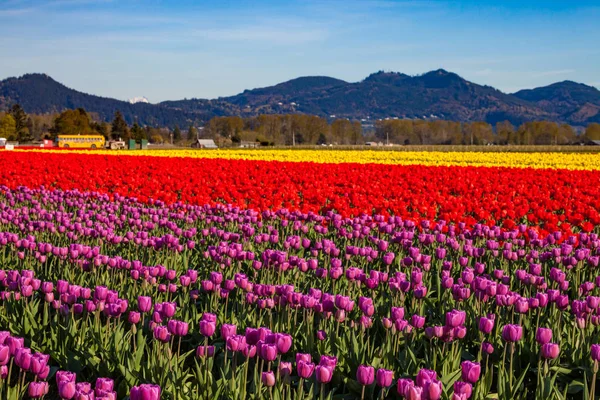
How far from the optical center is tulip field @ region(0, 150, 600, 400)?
12.6 ft

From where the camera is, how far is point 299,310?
5.77 m

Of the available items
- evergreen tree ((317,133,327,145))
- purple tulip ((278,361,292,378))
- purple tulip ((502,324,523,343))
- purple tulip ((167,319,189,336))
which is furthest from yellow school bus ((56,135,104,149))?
evergreen tree ((317,133,327,145))

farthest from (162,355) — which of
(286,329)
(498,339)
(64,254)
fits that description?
(64,254)

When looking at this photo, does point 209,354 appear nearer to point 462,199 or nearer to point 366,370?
point 366,370

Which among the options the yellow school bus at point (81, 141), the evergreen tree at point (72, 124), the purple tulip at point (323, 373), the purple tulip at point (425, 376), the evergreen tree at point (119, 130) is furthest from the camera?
the evergreen tree at point (119, 130)

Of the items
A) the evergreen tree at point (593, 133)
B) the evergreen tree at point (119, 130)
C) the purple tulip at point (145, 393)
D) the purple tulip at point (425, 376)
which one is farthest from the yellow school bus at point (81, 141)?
the evergreen tree at point (593, 133)

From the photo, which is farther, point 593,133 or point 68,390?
point 593,133

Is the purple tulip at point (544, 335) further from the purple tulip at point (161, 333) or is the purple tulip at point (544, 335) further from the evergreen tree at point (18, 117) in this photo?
the evergreen tree at point (18, 117)

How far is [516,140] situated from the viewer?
200m

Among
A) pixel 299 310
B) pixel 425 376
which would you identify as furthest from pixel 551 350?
pixel 299 310

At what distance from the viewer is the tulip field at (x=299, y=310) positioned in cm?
384

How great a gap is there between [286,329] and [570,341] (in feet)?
6.24

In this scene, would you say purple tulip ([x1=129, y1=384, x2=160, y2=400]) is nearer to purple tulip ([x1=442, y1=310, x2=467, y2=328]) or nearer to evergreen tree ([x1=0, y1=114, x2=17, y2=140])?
purple tulip ([x1=442, y1=310, x2=467, y2=328])

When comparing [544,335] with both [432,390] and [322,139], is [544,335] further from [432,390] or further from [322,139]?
[322,139]
